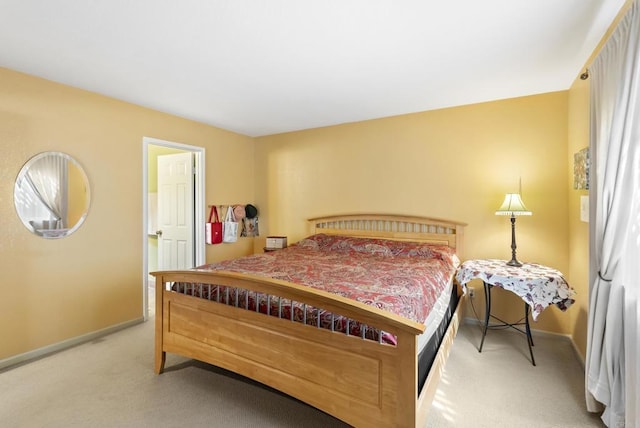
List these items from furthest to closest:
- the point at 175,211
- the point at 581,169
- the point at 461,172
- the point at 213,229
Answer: the point at 175,211 → the point at 213,229 → the point at 461,172 → the point at 581,169

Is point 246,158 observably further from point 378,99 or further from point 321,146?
point 378,99

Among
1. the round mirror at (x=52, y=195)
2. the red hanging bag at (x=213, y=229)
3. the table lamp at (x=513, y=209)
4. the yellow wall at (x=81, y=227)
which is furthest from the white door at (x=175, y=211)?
the table lamp at (x=513, y=209)

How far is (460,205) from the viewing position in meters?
3.47

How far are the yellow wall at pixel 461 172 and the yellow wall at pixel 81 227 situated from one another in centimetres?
195

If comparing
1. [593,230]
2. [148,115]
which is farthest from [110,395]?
[593,230]

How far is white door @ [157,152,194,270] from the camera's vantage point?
4.20 m

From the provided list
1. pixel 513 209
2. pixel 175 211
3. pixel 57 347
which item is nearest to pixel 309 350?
pixel 513 209

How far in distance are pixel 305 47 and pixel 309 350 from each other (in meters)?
2.05

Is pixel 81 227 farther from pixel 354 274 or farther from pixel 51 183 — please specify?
pixel 354 274

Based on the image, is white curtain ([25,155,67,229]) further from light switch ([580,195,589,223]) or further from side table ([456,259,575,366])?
light switch ([580,195,589,223])

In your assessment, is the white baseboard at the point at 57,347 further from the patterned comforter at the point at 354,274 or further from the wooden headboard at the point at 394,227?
the wooden headboard at the point at 394,227

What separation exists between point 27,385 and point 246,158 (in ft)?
11.8

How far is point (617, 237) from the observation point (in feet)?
5.35

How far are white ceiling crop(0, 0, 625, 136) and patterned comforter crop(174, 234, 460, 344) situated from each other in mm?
1687
